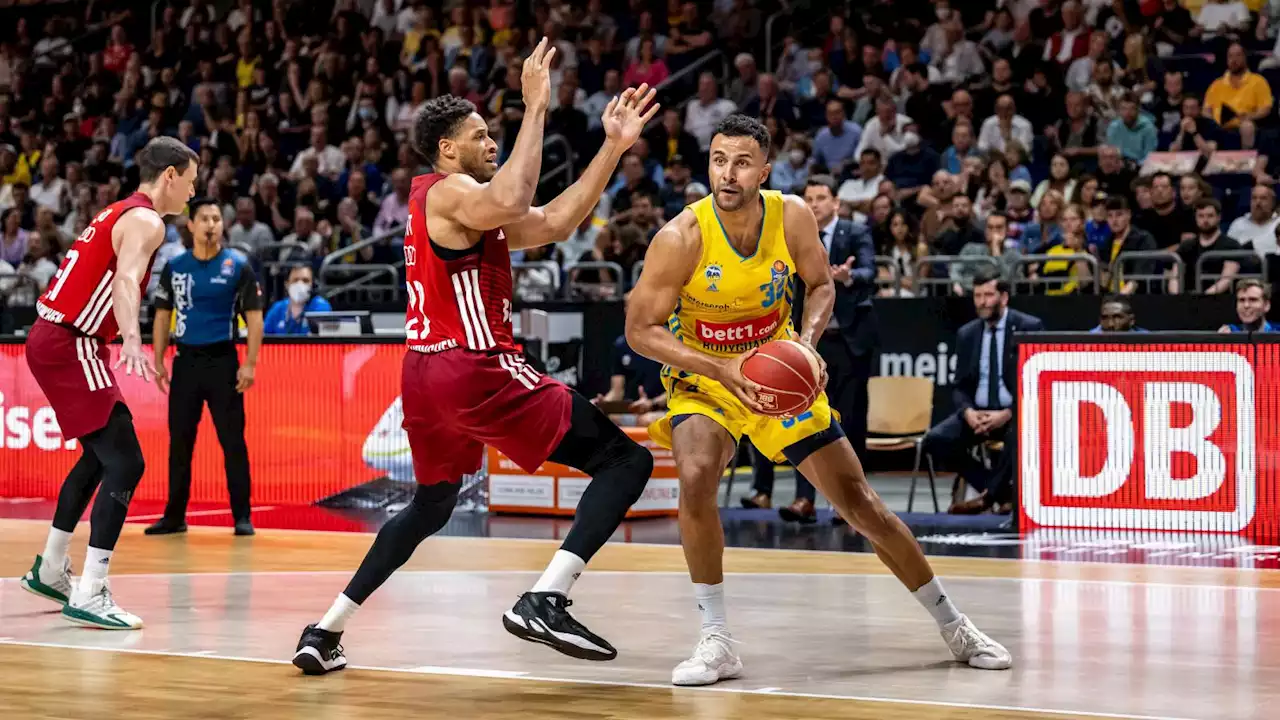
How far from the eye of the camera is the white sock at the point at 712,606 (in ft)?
19.4

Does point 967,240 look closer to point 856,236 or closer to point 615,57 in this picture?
point 856,236

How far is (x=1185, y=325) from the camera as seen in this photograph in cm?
Result: 1241

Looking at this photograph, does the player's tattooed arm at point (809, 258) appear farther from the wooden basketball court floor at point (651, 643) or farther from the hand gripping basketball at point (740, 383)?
the wooden basketball court floor at point (651, 643)

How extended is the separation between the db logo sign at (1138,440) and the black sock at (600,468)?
5392mm

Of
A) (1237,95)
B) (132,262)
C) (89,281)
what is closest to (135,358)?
(132,262)

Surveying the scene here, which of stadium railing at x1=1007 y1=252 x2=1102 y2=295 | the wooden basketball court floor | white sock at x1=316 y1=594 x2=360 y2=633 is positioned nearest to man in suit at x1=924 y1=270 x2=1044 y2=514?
stadium railing at x1=1007 y1=252 x2=1102 y2=295

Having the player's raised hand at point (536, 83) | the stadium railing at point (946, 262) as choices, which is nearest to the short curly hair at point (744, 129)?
the player's raised hand at point (536, 83)

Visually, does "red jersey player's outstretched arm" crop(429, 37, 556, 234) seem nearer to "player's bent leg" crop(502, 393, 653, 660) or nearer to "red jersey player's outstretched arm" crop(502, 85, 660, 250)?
"red jersey player's outstretched arm" crop(502, 85, 660, 250)

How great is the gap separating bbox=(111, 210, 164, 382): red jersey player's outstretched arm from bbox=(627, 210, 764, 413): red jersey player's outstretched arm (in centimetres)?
221

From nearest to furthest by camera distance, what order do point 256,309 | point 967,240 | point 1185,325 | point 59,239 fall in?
point 256,309 → point 1185,325 → point 967,240 → point 59,239

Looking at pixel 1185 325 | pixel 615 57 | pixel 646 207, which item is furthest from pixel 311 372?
pixel 615 57

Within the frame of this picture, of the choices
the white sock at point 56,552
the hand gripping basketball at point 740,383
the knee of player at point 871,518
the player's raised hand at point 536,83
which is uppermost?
the player's raised hand at point 536,83

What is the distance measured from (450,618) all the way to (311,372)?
19.4ft

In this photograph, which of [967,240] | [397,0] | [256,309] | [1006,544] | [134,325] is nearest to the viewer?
[134,325]
